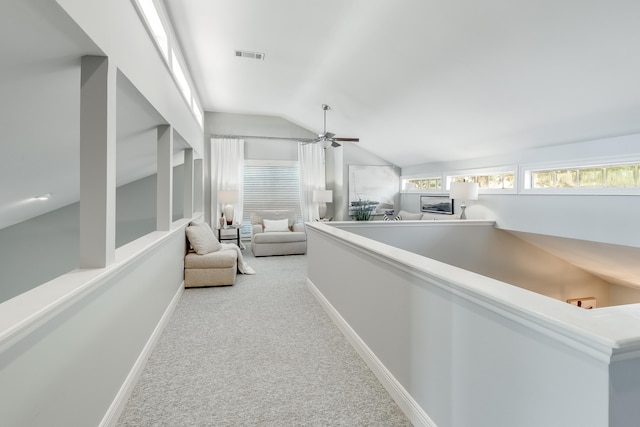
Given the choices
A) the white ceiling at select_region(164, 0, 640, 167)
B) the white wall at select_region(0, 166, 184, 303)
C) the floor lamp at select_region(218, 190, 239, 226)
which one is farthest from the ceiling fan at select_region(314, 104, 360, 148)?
the white wall at select_region(0, 166, 184, 303)

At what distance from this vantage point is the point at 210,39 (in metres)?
4.00

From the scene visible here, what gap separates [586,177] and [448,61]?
209 centimetres

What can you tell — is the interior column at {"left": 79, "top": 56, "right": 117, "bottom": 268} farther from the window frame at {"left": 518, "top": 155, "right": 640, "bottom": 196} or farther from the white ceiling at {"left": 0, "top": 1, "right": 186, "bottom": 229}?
the window frame at {"left": 518, "top": 155, "right": 640, "bottom": 196}

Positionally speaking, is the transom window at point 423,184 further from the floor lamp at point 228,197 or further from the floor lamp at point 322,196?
the floor lamp at point 228,197

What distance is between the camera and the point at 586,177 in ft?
12.3

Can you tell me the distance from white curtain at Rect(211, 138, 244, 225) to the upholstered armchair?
573 mm

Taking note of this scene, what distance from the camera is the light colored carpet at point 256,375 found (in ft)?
6.13

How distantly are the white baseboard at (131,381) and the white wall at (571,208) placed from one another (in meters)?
4.48

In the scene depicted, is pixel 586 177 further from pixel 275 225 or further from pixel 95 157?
pixel 275 225

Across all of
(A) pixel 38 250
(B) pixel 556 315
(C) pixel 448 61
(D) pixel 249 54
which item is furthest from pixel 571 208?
(A) pixel 38 250

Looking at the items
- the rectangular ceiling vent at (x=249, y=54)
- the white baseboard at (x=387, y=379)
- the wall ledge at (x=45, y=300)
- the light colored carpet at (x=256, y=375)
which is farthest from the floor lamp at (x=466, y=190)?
the wall ledge at (x=45, y=300)

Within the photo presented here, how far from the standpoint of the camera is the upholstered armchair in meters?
6.60

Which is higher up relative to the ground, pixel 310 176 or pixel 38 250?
pixel 310 176

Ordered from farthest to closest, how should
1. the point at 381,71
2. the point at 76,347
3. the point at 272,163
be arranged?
1. the point at 272,163
2. the point at 381,71
3. the point at 76,347
